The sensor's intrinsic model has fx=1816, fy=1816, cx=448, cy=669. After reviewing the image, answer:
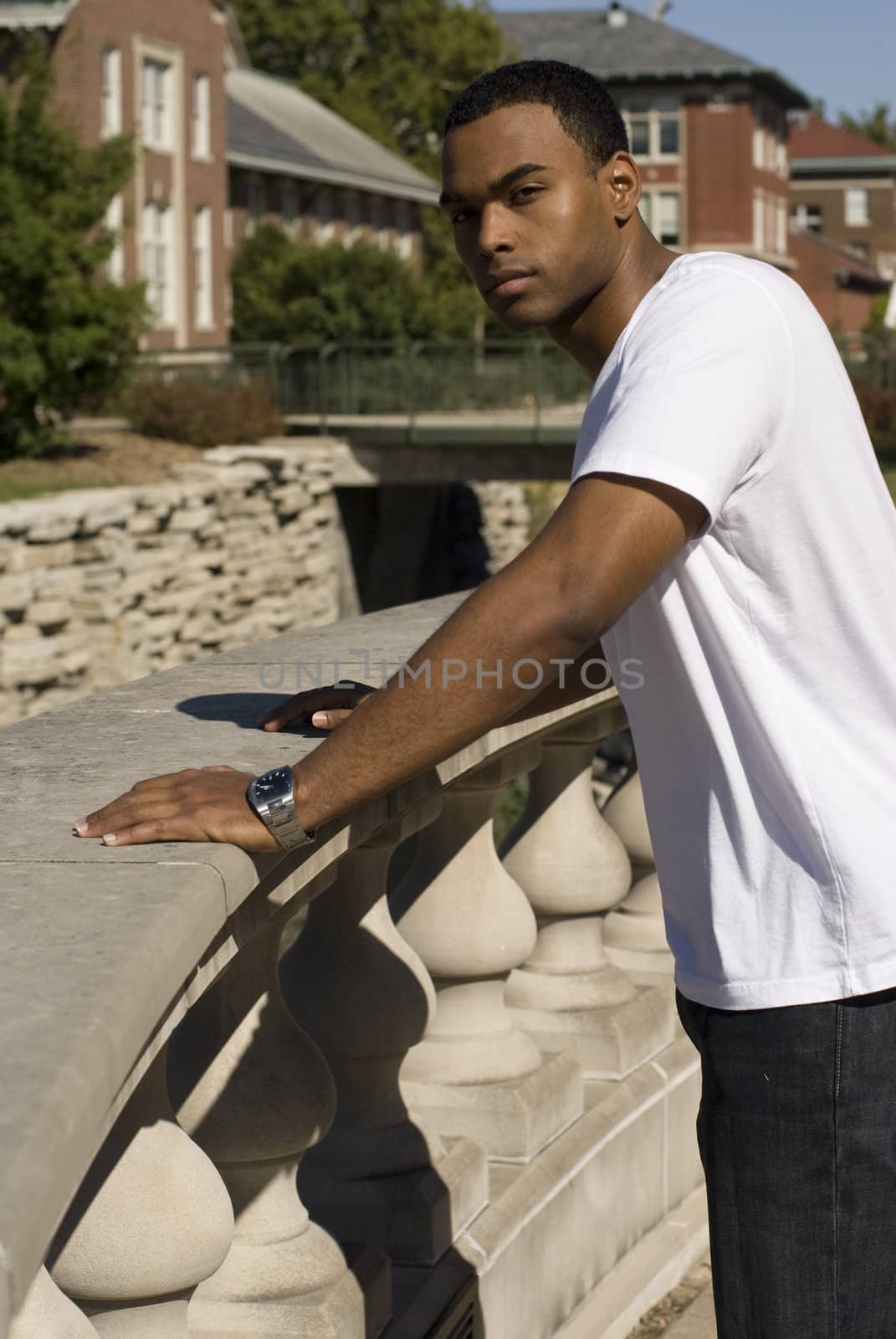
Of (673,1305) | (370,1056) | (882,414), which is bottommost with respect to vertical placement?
(673,1305)

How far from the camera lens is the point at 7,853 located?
1.81 metres

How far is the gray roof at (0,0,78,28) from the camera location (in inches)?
1164

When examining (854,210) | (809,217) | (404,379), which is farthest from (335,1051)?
(809,217)

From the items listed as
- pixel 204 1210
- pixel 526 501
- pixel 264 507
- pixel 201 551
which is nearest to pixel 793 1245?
pixel 204 1210

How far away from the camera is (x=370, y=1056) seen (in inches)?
107

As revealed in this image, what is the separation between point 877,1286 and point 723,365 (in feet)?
3.38

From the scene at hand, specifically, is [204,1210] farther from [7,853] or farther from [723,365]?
[723,365]

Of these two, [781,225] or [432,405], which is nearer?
[432,405]

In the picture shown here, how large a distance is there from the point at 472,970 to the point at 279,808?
1249 millimetres

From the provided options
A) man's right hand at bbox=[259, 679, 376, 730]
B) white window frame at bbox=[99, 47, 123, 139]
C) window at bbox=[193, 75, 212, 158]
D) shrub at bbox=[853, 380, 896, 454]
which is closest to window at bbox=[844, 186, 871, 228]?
window at bbox=[193, 75, 212, 158]

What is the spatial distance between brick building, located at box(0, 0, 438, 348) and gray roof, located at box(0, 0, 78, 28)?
0.02 metres

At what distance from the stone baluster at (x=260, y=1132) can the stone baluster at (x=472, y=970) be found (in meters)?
0.71

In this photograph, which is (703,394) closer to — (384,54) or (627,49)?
(384,54)

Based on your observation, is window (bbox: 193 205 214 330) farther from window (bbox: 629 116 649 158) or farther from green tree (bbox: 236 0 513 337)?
window (bbox: 629 116 649 158)
